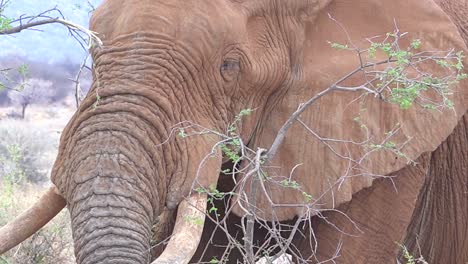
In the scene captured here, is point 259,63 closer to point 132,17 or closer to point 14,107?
point 132,17

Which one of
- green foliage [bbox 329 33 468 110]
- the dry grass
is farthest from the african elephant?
the dry grass

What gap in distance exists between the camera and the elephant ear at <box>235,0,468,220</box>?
546 cm

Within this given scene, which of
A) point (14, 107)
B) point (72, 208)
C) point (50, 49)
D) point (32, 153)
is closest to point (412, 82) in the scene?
point (72, 208)

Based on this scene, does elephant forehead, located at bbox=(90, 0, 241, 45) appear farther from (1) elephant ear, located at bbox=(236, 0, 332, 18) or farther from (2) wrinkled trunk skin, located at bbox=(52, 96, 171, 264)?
(2) wrinkled trunk skin, located at bbox=(52, 96, 171, 264)

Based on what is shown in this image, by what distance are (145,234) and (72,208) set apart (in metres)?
0.32

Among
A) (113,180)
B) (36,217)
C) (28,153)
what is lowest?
(113,180)

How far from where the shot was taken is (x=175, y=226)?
4.81 m

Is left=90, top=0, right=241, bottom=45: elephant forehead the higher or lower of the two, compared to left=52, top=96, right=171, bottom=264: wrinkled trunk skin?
higher

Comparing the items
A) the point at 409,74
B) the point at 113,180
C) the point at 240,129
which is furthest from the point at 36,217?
the point at 409,74

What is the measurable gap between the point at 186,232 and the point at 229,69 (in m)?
0.84

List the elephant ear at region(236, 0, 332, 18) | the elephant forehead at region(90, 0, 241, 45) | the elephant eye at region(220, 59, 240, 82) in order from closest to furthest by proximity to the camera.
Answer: the elephant forehead at region(90, 0, 241, 45) < the elephant eye at region(220, 59, 240, 82) < the elephant ear at region(236, 0, 332, 18)

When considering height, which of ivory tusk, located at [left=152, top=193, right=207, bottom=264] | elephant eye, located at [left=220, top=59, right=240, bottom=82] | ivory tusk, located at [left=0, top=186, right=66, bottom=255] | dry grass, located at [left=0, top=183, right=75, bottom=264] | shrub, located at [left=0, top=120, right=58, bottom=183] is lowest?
ivory tusk, located at [left=152, top=193, right=207, bottom=264]

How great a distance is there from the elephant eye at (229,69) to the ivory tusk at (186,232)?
61 cm

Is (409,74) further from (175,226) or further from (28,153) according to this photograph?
(28,153)
